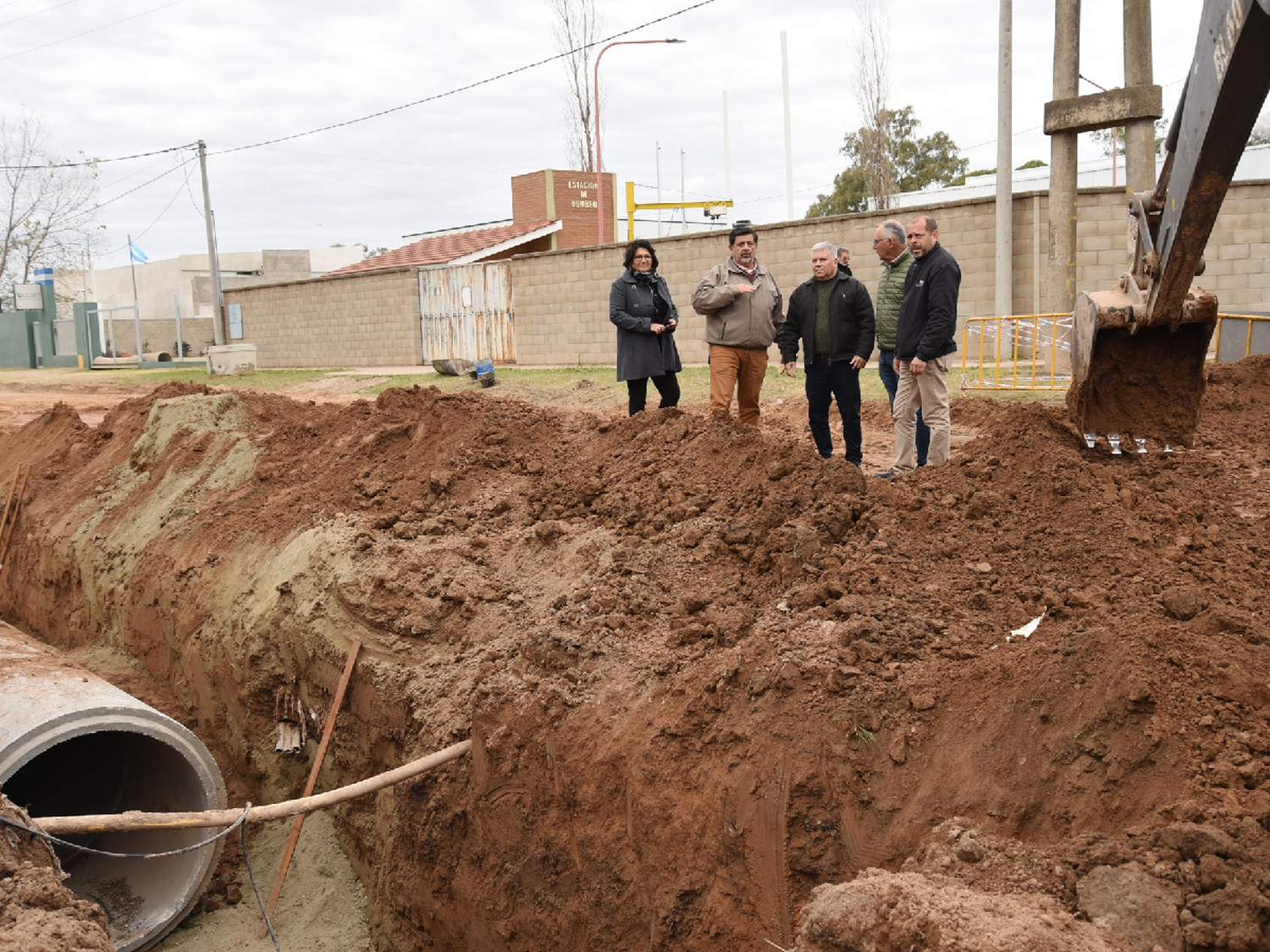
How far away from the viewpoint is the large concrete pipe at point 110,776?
531cm

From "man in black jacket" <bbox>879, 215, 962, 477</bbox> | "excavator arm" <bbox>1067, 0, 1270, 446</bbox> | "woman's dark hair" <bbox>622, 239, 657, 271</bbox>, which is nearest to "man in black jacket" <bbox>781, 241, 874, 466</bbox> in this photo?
"man in black jacket" <bbox>879, 215, 962, 477</bbox>

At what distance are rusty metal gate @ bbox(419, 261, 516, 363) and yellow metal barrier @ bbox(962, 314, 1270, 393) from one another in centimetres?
908

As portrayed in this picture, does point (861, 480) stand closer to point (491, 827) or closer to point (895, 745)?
point (895, 745)

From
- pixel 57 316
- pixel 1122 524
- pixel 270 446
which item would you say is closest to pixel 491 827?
pixel 1122 524

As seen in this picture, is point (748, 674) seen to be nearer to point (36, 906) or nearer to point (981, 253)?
point (36, 906)

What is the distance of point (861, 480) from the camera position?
17.0ft

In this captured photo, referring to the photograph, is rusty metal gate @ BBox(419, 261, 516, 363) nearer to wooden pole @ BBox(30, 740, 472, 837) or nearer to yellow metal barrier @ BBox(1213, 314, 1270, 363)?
yellow metal barrier @ BBox(1213, 314, 1270, 363)

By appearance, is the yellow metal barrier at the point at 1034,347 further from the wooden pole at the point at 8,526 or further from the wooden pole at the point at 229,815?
the wooden pole at the point at 8,526

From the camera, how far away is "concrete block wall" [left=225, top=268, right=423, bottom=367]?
21.1 metres

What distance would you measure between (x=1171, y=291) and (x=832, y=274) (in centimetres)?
260

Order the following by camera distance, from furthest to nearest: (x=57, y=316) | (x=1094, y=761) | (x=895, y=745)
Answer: (x=57, y=316)
(x=895, y=745)
(x=1094, y=761)

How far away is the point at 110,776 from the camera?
22.5ft

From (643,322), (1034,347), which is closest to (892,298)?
(643,322)

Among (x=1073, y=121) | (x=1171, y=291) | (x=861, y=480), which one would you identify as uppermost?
(x=1073, y=121)
